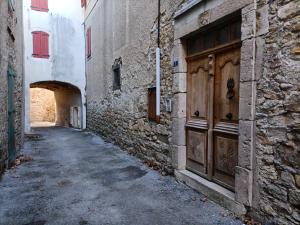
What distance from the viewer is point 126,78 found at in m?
7.10

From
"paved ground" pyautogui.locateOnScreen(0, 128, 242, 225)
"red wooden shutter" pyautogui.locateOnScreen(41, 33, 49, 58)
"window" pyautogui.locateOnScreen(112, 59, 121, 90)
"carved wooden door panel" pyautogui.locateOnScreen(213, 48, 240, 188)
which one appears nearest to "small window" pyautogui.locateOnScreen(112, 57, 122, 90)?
"window" pyautogui.locateOnScreen(112, 59, 121, 90)

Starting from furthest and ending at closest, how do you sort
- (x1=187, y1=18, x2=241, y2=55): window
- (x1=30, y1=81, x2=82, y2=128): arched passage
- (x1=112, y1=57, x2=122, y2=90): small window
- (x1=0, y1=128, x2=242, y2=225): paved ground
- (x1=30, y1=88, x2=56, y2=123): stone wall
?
(x1=30, y1=88, x2=56, y2=123): stone wall < (x1=30, y1=81, x2=82, y2=128): arched passage < (x1=112, y1=57, x2=122, y2=90): small window < (x1=187, y1=18, x2=241, y2=55): window < (x1=0, y1=128, x2=242, y2=225): paved ground

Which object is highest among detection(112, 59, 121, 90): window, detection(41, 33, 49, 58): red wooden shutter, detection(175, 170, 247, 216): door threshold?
detection(41, 33, 49, 58): red wooden shutter

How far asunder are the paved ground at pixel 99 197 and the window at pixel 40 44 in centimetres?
732

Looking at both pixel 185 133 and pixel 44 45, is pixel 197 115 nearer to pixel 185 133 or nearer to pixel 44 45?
pixel 185 133

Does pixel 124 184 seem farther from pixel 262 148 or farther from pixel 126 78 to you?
pixel 126 78

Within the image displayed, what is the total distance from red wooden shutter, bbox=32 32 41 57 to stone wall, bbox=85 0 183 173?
10.1ft

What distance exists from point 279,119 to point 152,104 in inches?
125

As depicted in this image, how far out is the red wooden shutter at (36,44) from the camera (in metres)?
11.7

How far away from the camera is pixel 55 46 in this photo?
12.2m

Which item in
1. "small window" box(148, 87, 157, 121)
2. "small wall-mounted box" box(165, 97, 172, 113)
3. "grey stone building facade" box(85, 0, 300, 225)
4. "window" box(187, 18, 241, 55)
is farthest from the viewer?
"small window" box(148, 87, 157, 121)

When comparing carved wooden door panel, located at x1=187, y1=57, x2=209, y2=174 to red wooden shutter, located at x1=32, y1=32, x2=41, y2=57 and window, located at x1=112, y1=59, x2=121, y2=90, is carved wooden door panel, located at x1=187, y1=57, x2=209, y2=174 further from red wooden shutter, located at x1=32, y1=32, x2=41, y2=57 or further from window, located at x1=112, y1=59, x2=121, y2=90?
red wooden shutter, located at x1=32, y1=32, x2=41, y2=57

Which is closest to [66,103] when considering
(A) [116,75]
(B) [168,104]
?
(A) [116,75]

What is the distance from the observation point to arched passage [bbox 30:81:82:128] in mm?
13641
